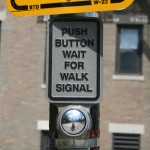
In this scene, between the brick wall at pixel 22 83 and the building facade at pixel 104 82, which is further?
the brick wall at pixel 22 83

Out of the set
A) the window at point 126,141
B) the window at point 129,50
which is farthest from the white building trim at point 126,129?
the window at point 129,50

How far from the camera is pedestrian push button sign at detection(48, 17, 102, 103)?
2.90 m

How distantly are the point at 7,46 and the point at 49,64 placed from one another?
11.5 metres

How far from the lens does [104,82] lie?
13.9 m

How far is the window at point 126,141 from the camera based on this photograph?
14.0 meters

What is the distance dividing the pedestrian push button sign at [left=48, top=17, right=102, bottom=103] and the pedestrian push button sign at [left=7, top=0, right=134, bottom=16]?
0.09 metres

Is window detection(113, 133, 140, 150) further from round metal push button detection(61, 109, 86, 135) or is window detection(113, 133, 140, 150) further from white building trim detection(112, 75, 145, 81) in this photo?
round metal push button detection(61, 109, 86, 135)

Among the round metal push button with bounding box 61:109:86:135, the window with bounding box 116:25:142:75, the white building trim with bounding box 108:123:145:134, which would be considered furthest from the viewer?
the window with bounding box 116:25:142:75

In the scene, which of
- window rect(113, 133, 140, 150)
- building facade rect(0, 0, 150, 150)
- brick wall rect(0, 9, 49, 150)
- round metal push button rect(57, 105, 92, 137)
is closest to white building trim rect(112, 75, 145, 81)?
building facade rect(0, 0, 150, 150)

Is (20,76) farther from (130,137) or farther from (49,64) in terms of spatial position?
(49,64)

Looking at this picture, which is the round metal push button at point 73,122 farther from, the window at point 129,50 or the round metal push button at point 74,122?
the window at point 129,50

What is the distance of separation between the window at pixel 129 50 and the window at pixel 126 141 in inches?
71.7

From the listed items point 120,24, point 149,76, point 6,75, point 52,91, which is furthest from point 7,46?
point 52,91

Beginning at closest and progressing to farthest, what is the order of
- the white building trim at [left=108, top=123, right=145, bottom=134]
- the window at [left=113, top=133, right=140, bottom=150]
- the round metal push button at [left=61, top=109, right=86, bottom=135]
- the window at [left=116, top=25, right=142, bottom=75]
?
1. the round metal push button at [left=61, top=109, right=86, bottom=135]
2. the white building trim at [left=108, top=123, right=145, bottom=134]
3. the window at [left=113, top=133, right=140, bottom=150]
4. the window at [left=116, top=25, right=142, bottom=75]
